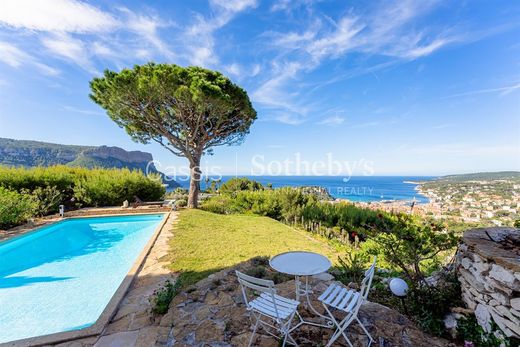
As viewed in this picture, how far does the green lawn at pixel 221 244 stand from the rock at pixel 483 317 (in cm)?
327

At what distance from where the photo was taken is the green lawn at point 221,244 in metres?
4.75

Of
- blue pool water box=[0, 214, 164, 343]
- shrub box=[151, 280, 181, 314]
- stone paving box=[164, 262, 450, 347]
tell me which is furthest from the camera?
blue pool water box=[0, 214, 164, 343]

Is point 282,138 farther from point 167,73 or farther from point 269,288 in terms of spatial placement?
point 269,288

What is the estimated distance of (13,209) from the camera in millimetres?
7898

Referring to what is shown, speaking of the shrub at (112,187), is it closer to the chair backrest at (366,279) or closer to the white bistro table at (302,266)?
the white bistro table at (302,266)

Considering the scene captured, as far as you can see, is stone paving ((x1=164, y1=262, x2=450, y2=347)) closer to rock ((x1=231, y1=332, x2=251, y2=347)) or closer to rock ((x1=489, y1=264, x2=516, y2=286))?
rock ((x1=231, y1=332, x2=251, y2=347))

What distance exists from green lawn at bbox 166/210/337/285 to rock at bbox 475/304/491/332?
327cm

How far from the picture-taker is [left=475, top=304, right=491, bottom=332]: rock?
2201 millimetres

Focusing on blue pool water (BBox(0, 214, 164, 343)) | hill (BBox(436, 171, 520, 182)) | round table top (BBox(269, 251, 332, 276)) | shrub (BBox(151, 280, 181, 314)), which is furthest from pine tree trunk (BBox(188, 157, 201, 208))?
hill (BBox(436, 171, 520, 182))

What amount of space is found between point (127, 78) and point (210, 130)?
165 inches

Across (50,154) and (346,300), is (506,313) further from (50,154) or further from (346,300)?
(50,154)

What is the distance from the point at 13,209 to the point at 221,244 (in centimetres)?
804

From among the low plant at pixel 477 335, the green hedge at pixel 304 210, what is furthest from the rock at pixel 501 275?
the green hedge at pixel 304 210

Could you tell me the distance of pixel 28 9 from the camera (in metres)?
5.79
